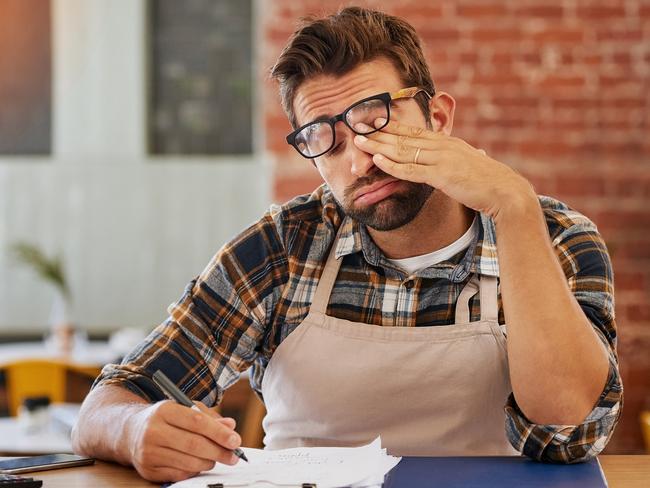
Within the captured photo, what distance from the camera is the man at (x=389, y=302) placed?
1.48 metres

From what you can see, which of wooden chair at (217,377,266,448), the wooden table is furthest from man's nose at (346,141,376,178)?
wooden chair at (217,377,266,448)

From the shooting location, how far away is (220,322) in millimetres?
1768

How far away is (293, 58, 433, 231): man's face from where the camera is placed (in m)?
1.67

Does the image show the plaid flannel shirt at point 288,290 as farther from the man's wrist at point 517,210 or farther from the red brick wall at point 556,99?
the red brick wall at point 556,99

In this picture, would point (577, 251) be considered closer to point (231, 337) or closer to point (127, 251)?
point (231, 337)

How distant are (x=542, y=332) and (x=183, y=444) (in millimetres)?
553

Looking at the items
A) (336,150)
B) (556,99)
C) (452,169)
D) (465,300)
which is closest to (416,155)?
(452,169)

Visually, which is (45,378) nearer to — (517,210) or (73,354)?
(73,354)

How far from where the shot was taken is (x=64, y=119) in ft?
19.3

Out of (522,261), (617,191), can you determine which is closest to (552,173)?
(617,191)

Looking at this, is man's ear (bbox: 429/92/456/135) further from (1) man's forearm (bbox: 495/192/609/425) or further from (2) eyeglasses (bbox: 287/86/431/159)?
(1) man's forearm (bbox: 495/192/609/425)

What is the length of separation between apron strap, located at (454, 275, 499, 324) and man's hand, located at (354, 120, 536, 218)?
203mm

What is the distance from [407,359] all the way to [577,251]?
343mm

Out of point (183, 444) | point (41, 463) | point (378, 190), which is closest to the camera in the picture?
point (183, 444)
